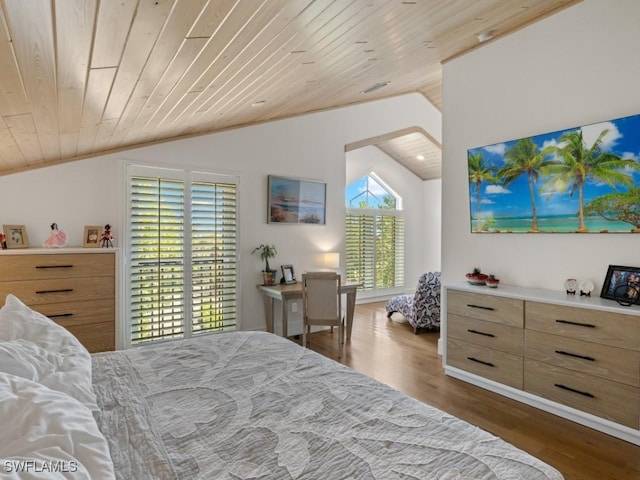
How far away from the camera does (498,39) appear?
3420mm

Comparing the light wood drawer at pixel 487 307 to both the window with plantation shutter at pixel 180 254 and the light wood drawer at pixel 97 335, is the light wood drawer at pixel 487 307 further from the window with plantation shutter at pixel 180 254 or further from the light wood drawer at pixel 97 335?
the light wood drawer at pixel 97 335

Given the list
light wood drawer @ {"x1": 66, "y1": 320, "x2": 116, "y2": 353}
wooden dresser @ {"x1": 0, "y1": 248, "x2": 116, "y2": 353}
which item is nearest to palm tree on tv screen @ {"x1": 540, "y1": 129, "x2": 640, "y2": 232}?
wooden dresser @ {"x1": 0, "y1": 248, "x2": 116, "y2": 353}

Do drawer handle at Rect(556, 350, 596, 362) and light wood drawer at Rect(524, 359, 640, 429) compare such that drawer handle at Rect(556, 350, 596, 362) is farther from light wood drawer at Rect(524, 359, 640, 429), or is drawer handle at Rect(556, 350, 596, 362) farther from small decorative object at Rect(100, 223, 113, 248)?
small decorative object at Rect(100, 223, 113, 248)

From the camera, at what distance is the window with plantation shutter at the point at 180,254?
391 centimetres

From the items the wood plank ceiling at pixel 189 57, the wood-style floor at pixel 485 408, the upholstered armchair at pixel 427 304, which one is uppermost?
the wood plank ceiling at pixel 189 57

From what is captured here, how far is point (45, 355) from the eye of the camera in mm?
1340

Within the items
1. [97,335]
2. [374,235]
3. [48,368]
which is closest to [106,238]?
[97,335]

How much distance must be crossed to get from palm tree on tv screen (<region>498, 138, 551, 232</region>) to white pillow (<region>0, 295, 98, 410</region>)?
3.33 m

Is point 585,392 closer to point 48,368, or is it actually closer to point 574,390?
point 574,390

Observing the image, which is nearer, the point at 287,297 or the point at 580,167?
the point at 580,167

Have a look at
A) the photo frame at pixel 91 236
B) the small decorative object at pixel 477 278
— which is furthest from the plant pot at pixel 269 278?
the small decorative object at pixel 477 278

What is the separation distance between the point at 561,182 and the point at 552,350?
1.33 metres

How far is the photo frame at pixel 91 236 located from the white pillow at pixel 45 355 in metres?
2.23

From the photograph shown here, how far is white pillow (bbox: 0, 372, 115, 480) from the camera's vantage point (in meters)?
0.73
